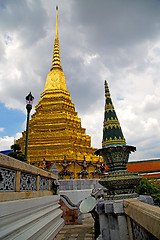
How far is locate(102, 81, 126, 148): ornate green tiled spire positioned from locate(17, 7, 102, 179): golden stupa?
1330cm

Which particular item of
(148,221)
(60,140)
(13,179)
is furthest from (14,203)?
(60,140)

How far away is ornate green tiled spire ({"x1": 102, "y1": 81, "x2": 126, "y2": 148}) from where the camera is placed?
3.77 meters

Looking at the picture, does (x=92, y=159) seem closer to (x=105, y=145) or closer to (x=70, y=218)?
(x=70, y=218)

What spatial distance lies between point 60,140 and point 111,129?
15028 mm

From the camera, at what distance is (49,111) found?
2167 cm

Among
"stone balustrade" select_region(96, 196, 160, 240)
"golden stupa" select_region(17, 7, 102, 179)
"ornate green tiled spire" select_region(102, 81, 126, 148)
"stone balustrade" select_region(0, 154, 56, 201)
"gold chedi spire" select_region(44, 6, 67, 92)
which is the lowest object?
"stone balustrade" select_region(96, 196, 160, 240)

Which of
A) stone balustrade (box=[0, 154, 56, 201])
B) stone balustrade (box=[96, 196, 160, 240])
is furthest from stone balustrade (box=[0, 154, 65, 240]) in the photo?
stone balustrade (box=[96, 196, 160, 240])

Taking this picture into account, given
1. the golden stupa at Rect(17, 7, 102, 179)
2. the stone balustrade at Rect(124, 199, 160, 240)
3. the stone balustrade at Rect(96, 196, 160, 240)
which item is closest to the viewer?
the stone balustrade at Rect(124, 199, 160, 240)

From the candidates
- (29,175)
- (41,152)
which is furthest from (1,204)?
(41,152)

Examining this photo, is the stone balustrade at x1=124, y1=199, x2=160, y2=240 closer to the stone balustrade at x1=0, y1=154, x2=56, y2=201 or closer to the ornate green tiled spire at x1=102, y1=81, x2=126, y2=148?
the ornate green tiled spire at x1=102, y1=81, x2=126, y2=148

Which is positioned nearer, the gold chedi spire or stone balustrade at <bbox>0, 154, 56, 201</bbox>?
stone balustrade at <bbox>0, 154, 56, 201</bbox>

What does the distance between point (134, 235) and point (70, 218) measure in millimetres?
7060

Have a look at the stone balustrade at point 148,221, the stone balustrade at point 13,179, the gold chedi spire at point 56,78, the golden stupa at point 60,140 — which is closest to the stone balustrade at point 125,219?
the stone balustrade at point 148,221

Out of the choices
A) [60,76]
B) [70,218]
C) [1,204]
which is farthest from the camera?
[60,76]
